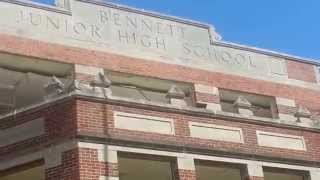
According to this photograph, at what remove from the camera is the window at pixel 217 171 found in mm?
20312

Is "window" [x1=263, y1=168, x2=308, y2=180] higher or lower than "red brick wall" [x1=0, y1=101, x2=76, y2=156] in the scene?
lower

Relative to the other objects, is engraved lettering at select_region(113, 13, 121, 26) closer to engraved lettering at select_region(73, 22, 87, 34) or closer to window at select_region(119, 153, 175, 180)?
engraved lettering at select_region(73, 22, 87, 34)

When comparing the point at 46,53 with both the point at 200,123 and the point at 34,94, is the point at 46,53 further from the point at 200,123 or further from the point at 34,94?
the point at 200,123

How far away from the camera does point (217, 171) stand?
69.7 feet

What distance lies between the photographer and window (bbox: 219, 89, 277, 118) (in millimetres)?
27844

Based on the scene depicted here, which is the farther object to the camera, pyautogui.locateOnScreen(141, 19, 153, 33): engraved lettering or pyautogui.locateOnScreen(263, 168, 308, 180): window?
pyautogui.locateOnScreen(141, 19, 153, 33): engraved lettering

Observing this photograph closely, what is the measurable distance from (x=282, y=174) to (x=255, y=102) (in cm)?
719

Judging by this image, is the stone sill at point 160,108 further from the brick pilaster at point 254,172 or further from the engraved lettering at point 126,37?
the engraved lettering at point 126,37

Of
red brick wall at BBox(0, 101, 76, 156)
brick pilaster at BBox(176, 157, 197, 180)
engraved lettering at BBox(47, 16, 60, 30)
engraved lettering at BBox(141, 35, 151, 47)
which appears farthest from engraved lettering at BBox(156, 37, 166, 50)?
red brick wall at BBox(0, 101, 76, 156)

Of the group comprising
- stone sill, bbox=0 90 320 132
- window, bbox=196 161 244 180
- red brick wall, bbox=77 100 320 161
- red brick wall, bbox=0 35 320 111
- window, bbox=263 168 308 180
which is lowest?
window, bbox=263 168 308 180

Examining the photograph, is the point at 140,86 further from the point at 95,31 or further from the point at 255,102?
the point at 255,102

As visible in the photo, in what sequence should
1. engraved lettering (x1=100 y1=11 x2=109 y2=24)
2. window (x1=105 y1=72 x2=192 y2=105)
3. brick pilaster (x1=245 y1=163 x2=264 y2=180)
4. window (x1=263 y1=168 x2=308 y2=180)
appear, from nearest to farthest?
brick pilaster (x1=245 y1=163 x2=264 y2=180), window (x1=263 y1=168 x2=308 y2=180), engraved lettering (x1=100 y1=11 x2=109 y2=24), window (x1=105 y1=72 x2=192 y2=105)

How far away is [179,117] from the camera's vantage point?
20109 mm

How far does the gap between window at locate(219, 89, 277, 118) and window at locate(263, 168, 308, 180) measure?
5.74 meters
